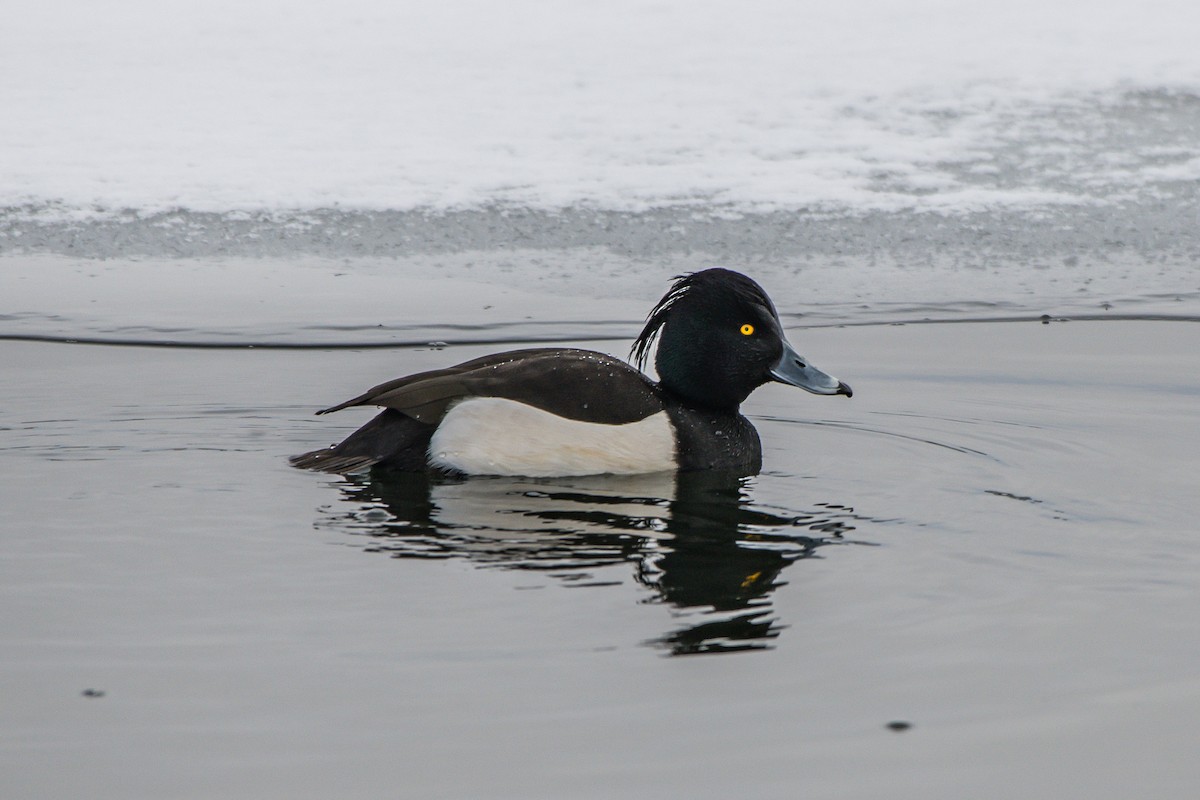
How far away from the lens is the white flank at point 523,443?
18.8ft

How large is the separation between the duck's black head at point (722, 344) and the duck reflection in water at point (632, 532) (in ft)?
1.54

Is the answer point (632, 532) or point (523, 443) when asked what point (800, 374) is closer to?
point (523, 443)

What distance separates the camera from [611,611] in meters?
3.96

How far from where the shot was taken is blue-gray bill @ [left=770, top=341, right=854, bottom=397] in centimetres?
615

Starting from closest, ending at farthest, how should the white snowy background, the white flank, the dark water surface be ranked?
the dark water surface, the white flank, the white snowy background

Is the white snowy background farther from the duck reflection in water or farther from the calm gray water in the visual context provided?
the duck reflection in water

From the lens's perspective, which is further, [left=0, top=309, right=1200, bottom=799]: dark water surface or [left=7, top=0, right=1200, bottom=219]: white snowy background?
[left=7, top=0, right=1200, bottom=219]: white snowy background

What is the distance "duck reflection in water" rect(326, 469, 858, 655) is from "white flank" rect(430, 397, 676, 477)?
6cm

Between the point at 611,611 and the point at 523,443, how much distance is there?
186 cm

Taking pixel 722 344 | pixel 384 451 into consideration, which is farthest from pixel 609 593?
pixel 722 344

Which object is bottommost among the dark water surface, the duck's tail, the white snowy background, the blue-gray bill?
the dark water surface

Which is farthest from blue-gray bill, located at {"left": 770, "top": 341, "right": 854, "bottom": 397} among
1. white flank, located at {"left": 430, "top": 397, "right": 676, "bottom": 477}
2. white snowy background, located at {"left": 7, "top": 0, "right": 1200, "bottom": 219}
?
white snowy background, located at {"left": 7, "top": 0, "right": 1200, "bottom": 219}

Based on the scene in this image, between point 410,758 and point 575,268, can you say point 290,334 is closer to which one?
point 575,268

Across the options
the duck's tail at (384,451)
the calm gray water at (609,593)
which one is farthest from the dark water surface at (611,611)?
the duck's tail at (384,451)
